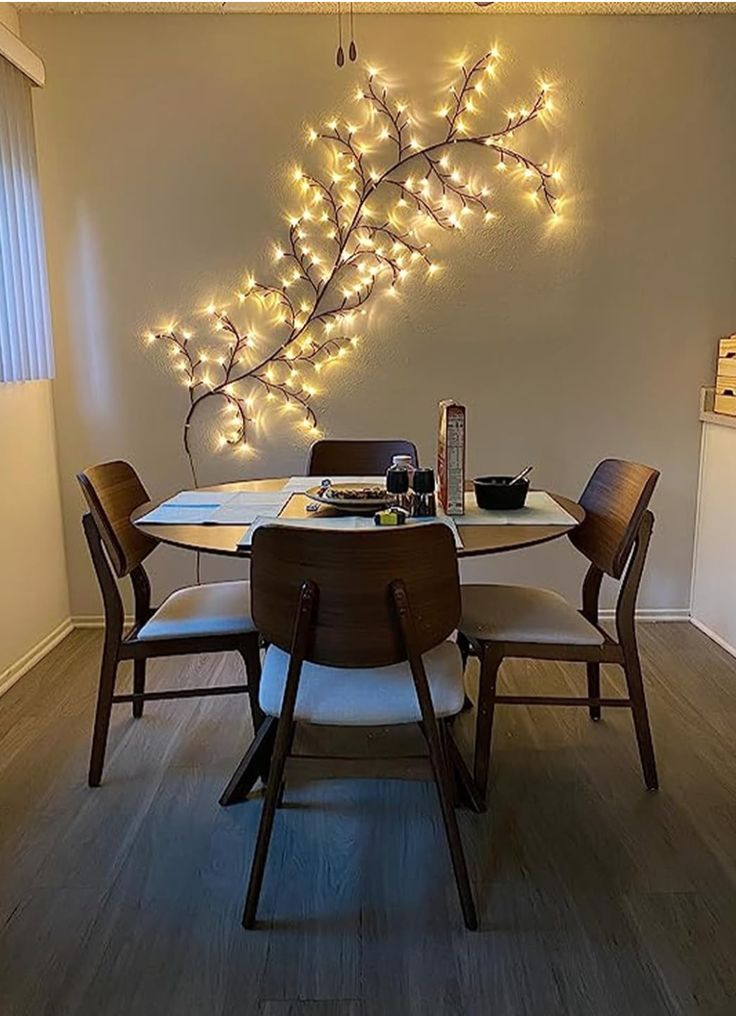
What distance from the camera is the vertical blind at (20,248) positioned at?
110 inches

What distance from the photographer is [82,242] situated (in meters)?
3.22


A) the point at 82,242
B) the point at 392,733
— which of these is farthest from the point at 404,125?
the point at 392,733

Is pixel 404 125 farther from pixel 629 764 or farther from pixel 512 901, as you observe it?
pixel 512 901

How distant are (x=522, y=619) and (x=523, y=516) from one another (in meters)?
0.28

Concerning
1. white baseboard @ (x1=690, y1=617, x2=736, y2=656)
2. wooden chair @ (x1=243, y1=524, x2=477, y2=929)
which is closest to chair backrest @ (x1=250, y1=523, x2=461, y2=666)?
wooden chair @ (x1=243, y1=524, x2=477, y2=929)

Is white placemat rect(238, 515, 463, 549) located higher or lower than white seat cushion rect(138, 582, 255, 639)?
higher

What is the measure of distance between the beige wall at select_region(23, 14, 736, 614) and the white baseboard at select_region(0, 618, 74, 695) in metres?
0.14

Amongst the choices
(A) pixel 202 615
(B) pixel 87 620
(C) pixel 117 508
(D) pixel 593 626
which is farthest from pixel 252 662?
(B) pixel 87 620

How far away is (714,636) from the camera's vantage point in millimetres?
3275

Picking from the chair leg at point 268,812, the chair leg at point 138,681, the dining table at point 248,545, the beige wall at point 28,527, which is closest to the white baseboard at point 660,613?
the dining table at point 248,545

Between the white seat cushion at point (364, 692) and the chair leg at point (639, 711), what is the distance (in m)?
0.52

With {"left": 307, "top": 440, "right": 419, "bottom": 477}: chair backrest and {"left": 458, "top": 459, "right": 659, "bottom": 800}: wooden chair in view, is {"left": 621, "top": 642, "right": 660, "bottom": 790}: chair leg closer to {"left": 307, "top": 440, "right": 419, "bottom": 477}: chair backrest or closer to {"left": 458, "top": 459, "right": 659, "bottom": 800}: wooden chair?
{"left": 458, "top": 459, "right": 659, "bottom": 800}: wooden chair

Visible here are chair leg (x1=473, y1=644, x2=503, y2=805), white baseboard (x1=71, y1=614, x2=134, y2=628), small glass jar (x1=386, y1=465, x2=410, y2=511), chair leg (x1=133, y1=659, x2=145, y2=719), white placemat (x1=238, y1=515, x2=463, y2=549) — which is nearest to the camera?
white placemat (x1=238, y1=515, x2=463, y2=549)

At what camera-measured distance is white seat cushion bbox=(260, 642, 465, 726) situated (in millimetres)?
1689
